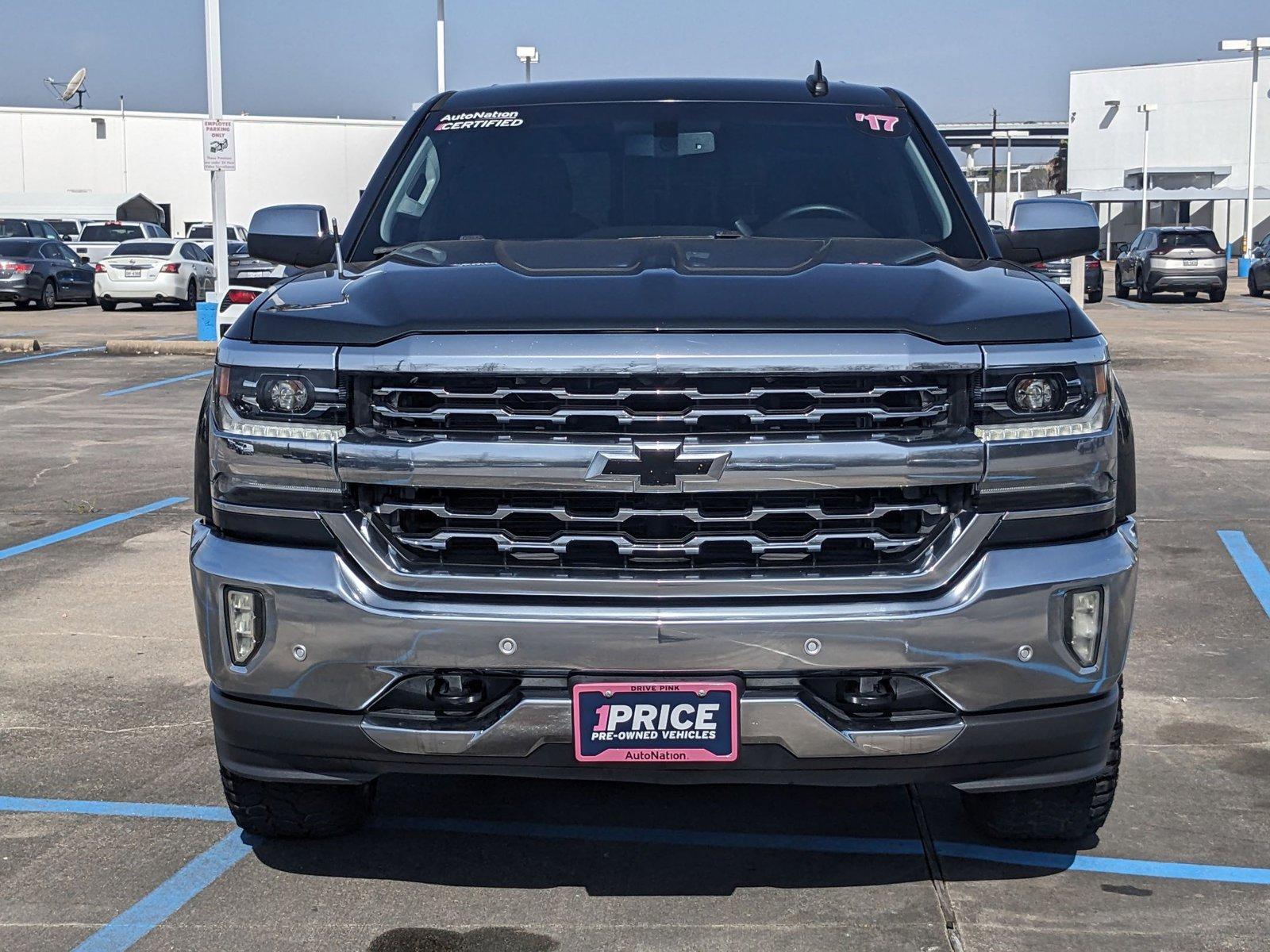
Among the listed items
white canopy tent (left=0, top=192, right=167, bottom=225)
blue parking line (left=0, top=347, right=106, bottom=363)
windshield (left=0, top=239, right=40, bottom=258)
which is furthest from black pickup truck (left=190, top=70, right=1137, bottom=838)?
white canopy tent (left=0, top=192, right=167, bottom=225)

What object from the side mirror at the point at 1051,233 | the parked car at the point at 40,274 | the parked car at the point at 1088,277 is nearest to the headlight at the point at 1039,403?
the side mirror at the point at 1051,233

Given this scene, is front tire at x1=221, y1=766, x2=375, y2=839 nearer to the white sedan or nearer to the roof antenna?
the roof antenna

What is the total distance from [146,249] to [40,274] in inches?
81.3

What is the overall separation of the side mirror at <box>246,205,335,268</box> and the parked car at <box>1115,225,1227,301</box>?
32206 mm

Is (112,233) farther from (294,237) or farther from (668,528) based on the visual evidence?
(668,528)

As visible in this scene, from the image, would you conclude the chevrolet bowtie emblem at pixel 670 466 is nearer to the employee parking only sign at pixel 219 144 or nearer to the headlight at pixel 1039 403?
the headlight at pixel 1039 403

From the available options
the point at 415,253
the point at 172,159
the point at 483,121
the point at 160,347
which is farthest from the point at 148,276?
the point at 172,159

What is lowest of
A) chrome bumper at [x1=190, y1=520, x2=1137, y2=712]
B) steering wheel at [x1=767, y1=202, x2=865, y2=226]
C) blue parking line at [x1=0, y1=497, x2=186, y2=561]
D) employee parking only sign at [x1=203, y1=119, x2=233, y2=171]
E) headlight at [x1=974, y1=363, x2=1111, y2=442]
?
blue parking line at [x1=0, y1=497, x2=186, y2=561]

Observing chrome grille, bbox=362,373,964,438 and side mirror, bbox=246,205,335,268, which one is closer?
chrome grille, bbox=362,373,964,438

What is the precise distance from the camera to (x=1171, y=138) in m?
81.4

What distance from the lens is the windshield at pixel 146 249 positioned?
101ft

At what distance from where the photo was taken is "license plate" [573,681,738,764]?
332 centimetres

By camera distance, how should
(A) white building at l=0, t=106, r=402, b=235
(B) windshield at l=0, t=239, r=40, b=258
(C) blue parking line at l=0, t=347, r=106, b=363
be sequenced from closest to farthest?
(C) blue parking line at l=0, t=347, r=106, b=363, (B) windshield at l=0, t=239, r=40, b=258, (A) white building at l=0, t=106, r=402, b=235

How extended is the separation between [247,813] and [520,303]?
1495 millimetres
